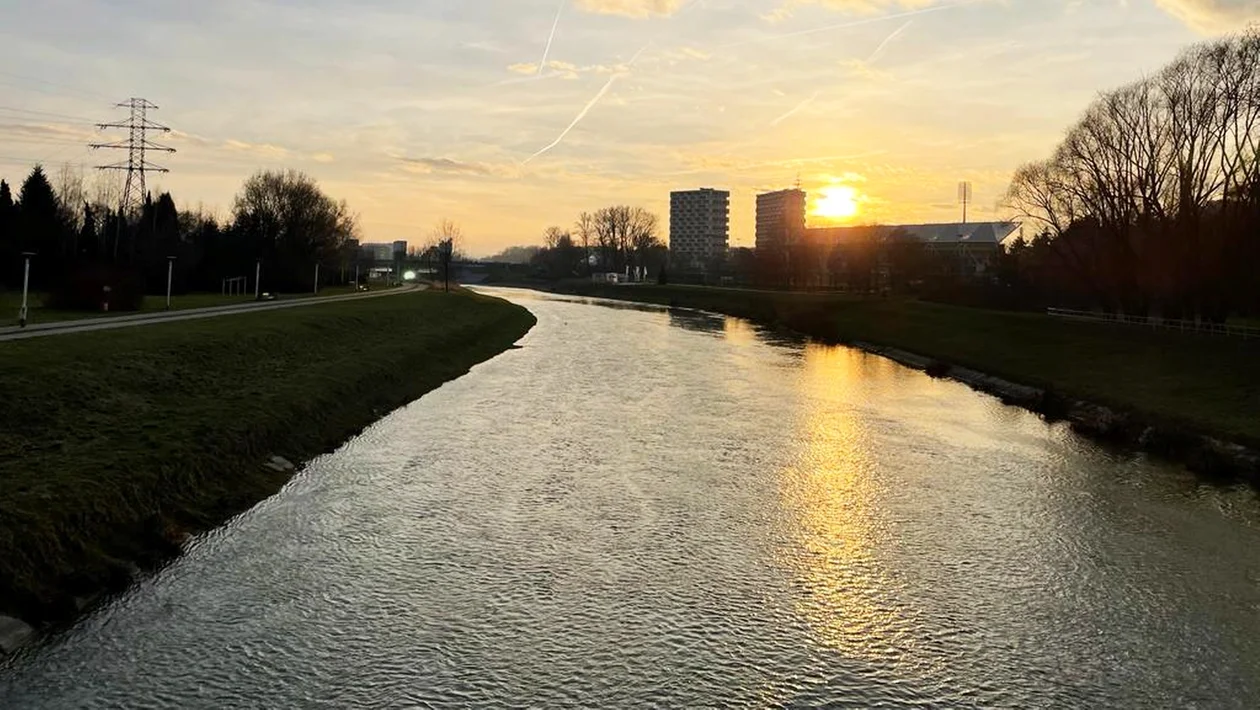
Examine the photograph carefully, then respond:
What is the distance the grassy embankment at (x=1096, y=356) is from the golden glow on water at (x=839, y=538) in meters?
10.2

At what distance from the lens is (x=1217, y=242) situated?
43062 millimetres

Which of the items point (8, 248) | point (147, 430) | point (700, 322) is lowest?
point (147, 430)

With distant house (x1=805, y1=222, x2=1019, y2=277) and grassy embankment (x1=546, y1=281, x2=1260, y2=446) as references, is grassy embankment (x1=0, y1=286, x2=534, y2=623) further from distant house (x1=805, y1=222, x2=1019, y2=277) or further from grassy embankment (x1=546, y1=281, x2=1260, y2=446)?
distant house (x1=805, y1=222, x2=1019, y2=277)

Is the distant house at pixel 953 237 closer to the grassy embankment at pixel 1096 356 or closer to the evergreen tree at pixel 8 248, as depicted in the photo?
the grassy embankment at pixel 1096 356

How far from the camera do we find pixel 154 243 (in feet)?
225

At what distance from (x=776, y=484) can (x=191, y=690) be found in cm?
1245

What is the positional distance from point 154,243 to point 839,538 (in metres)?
69.1

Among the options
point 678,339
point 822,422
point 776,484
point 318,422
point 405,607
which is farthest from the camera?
point 678,339

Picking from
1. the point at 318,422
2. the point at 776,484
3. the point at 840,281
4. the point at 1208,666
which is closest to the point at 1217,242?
the point at 776,484

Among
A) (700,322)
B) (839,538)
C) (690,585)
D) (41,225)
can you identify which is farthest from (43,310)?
(700,322)

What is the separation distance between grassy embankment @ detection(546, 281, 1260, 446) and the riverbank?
0.15 feet

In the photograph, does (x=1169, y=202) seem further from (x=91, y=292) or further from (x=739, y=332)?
(x=91, y=292)

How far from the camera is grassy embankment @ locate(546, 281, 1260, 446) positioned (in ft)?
89.4

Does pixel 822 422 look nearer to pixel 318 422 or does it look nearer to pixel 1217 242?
pixel 318 422
